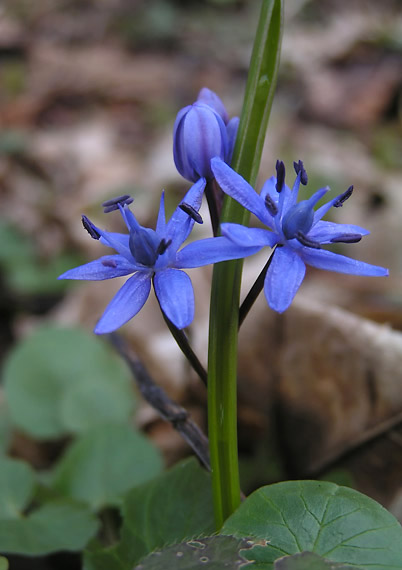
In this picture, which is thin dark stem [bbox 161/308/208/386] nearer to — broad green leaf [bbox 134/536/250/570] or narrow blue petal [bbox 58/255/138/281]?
narrow blue petal [bbox 58/255/138/281]

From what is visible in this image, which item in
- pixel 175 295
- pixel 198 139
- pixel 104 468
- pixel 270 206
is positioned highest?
pixel 198 139

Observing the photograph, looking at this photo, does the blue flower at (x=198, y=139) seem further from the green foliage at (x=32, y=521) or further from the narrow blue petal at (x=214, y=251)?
the green foliage at (x=32, y=521)

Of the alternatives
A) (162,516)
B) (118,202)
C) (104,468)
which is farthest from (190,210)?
(104,468)

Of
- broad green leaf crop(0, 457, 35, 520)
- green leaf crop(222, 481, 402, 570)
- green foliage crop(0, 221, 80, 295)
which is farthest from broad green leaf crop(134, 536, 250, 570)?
green foliage crop(0, 221, 80, 295)

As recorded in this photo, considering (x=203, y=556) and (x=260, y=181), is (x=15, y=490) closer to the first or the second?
(x=203, y=556)

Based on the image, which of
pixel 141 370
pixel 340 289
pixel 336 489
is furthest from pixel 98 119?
pixel 336 489

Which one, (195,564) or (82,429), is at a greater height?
(195,564)

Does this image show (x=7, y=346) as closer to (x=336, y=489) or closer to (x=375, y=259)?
(x=375, y=259)
